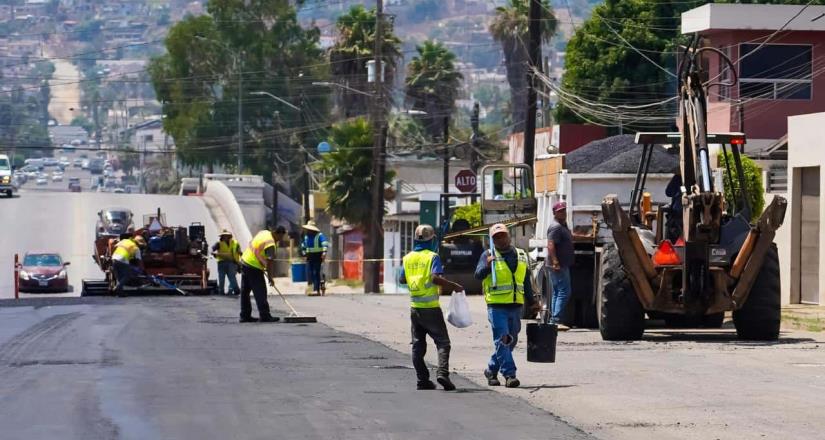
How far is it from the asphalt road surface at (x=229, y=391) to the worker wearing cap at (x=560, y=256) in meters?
2.90

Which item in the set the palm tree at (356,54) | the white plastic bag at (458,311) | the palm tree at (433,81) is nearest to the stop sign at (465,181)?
the white plastic bag at (458,311)

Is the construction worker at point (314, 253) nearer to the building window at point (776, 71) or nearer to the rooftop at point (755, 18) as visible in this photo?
the rooftop at point (755, 18)

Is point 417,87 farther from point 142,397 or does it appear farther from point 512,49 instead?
point 142,397

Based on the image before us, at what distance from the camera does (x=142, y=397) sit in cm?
1476

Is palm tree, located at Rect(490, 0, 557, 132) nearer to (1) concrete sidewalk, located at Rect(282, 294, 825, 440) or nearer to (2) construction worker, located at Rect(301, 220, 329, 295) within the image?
(2) construction worker, located at Rect(301, 220, 329, 295)

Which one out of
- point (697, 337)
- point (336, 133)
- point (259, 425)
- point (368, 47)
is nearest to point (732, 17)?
point (697, 337)

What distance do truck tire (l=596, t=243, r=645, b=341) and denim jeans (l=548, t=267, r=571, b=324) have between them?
1280mm

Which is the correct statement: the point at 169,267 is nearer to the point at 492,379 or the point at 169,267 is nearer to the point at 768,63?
the point at 768,63

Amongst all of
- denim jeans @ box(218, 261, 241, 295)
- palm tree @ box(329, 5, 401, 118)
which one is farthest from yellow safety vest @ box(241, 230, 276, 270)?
palm tree @ box(329, 5, 401, 118)

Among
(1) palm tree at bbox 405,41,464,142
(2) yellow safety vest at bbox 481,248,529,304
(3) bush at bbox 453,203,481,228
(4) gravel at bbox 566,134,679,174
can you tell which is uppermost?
(1) palm tree at bbox 405,41,464,142

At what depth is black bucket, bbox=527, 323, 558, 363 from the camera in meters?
16.7

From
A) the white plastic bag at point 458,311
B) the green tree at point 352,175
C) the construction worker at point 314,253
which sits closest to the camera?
the white plastic bag at point 458,311

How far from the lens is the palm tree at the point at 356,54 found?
96.1 m

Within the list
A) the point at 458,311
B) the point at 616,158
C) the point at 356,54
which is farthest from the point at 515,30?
the point at 458,311
